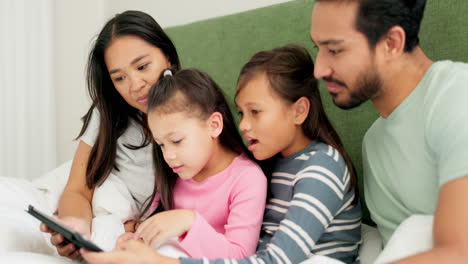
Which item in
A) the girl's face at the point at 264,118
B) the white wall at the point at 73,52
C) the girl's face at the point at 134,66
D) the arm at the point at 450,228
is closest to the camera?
the arm at the point at 450,228

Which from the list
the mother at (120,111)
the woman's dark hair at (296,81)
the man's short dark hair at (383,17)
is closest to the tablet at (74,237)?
the mother at (120,111)

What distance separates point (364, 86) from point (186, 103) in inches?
17.1

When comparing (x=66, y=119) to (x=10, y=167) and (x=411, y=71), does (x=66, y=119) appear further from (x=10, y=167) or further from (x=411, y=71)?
(x=411, y=71)

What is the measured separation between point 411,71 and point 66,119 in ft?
7.61

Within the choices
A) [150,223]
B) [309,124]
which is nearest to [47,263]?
[150,223]

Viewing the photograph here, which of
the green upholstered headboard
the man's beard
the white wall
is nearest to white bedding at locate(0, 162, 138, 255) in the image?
the green upholstered headboard

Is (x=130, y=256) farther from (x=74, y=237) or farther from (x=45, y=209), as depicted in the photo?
(x=45, y=209)

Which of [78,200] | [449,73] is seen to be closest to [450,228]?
[449,73]

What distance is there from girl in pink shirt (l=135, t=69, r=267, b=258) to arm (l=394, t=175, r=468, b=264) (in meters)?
0.41

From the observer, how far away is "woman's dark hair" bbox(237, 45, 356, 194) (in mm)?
1104

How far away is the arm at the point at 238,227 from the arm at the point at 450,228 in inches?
15.2

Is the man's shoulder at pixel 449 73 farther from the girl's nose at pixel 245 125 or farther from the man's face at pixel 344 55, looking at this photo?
the girl's nose at pixel 245 125

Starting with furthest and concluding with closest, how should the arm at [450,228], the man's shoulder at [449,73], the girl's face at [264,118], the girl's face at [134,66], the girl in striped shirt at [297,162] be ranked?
the girl's face at [134,66], the girl's face at [264,118], the girl in striped shirt at [297,162], the man's shoulder at [449,73], the arm at [450,228]

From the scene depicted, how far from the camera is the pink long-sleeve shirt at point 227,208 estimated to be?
1.02m
